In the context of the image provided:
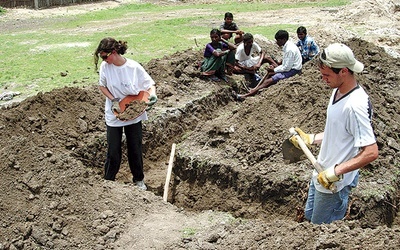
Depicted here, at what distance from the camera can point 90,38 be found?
15781 millimetres

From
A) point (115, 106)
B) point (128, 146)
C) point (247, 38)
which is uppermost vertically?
point (247, 38)

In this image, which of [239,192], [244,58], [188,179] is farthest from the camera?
[244,58]

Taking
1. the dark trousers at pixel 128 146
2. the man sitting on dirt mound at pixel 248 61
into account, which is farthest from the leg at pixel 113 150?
the man sitting on dirt mound at pixel 248 61

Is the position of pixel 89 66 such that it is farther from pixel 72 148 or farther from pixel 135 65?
pixel 135 65

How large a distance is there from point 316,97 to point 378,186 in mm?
1976

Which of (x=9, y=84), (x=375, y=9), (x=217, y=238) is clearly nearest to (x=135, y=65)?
(x=217, y=238)

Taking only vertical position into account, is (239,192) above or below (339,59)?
below

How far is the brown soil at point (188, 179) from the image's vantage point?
15.8ft

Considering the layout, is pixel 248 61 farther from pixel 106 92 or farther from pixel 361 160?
pixel 361 160

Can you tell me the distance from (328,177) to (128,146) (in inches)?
126

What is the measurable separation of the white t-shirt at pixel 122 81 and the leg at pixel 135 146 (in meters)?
0.14

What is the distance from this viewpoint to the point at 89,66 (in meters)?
11.5

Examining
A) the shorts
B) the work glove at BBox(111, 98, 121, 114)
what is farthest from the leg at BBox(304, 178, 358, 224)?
the shorts

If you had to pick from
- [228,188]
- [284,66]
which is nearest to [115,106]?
[228,188]
